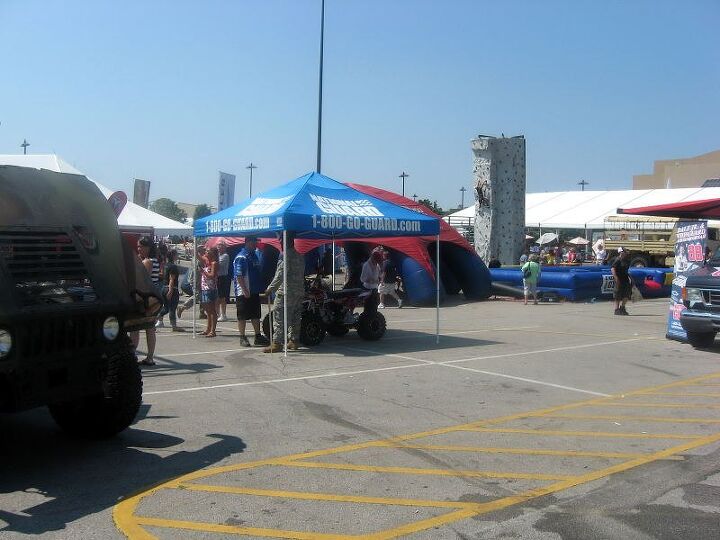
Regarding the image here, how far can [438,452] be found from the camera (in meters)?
6.64

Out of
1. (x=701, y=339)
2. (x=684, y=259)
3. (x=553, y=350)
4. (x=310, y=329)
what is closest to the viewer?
(x=310, y=329)

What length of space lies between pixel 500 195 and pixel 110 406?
25738 mm

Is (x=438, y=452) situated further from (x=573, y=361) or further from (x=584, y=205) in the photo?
(x=584, y=205)

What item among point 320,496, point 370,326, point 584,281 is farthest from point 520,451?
point 584,281

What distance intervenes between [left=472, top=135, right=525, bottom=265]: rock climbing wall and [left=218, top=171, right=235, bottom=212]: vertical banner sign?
996 centimetres

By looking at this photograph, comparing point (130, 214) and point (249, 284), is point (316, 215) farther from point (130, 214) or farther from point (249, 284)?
point (130, 214)

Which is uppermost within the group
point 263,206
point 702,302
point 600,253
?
point 263,206

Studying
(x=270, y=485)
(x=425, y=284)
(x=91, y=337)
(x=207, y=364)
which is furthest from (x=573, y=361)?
(x=425, y=284)

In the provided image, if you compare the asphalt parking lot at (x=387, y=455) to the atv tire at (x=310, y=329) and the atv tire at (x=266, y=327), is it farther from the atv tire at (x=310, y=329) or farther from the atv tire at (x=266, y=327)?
the atv tire at (x=266, y=327)

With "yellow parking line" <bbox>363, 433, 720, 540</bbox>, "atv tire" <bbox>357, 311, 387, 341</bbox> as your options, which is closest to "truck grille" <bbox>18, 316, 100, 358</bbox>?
"yellow parking line" <bbox>363, 433, 720, 540</bbox>

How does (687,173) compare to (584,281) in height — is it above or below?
above

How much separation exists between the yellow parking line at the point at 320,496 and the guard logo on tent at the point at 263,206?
6866 mm

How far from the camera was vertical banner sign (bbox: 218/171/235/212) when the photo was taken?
26984 mm

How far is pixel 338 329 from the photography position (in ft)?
45.9
